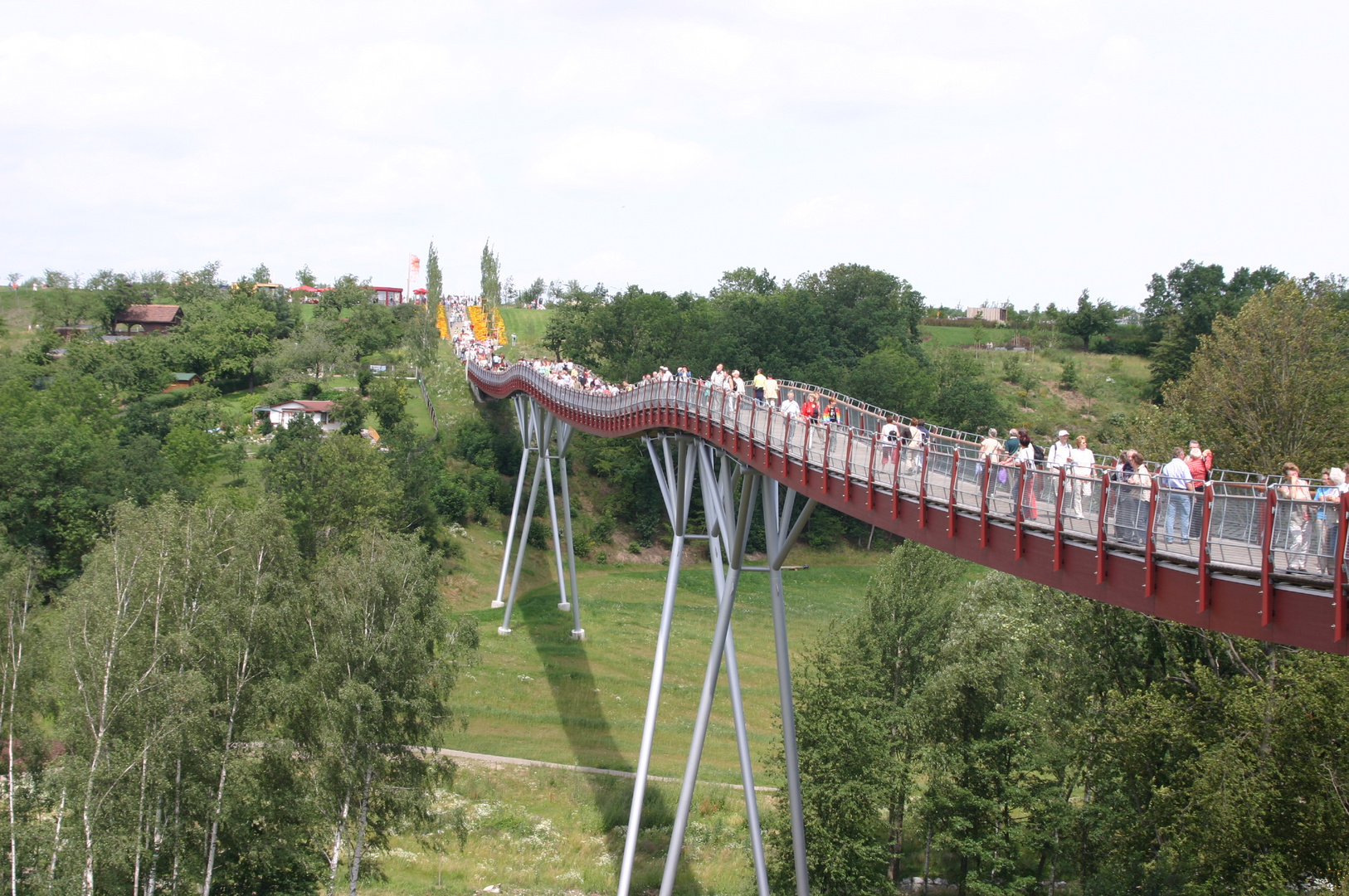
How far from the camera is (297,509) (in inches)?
2312

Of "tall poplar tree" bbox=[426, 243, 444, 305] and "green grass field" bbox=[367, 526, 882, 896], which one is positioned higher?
"tall poplar tree" bbox=[426, 243, 444, 305]

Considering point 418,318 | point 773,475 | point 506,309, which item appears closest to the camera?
point 773,475

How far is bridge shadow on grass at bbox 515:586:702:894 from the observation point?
32.2 meters

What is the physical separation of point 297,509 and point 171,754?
112ft

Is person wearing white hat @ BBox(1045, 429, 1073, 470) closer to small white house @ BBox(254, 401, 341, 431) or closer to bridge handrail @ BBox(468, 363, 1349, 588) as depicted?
bridge handrail @ BBox(468, 363, 1349, 588)

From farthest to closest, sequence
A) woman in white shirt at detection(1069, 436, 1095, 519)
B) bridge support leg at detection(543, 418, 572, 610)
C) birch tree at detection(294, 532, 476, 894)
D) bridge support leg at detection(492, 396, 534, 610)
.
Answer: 1. bridge support leg at detection(492, 396, 534, 610)
2. bridge support leg at detection(543, 418, 572, 610)
3. birch tree at detection(294, 532, 476, 894)
4. woman in white shirt at detection(1069, 436, 1095, 519)

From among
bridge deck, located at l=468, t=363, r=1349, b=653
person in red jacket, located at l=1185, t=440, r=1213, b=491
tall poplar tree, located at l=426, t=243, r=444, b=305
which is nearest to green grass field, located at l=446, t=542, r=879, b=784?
bridge deck, located at l=468, t=363, r=1349, b=653

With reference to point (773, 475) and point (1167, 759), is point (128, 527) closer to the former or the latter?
point (773, 475)

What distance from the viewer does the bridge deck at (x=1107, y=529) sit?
37.4 ft

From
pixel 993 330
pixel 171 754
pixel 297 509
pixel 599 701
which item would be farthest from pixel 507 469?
pixel 993 330

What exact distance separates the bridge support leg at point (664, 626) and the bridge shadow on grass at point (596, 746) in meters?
2.28

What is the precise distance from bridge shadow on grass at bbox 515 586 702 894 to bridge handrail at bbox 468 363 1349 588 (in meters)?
15.0

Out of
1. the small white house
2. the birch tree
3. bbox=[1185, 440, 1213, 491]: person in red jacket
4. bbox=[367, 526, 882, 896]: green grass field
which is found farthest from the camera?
the small white house

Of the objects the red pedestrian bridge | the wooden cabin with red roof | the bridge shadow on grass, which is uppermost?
the wooden cabin with red roof
